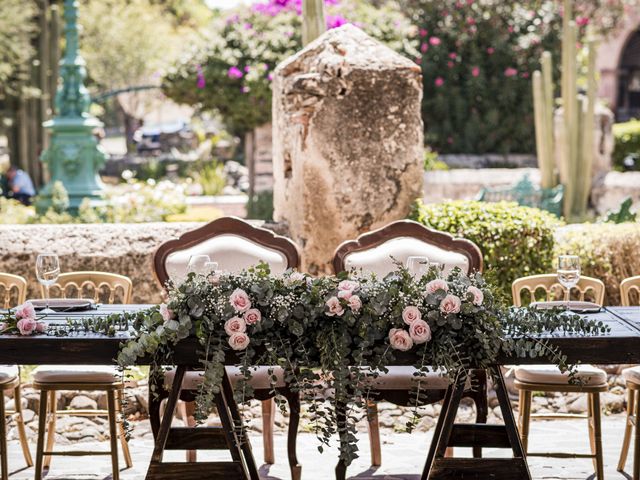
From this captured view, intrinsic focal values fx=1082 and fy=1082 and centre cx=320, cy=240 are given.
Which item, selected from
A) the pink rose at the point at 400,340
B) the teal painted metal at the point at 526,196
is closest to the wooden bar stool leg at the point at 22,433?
the pink rose at the point at 400,340

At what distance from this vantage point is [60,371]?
463 centimetres

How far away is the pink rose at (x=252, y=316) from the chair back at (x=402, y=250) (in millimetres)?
1645

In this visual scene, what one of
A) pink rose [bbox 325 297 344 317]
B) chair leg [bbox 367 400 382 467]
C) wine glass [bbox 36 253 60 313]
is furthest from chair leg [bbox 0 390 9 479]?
pink rose [bbox 325 297 344 317]

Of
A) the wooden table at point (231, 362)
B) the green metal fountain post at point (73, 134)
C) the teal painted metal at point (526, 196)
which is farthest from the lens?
the green metal fountain post at point (73, 134)

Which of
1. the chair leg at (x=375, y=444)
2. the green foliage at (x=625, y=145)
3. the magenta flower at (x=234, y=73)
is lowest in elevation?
the chair leg at (x=375, y=444)

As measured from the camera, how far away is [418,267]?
12.9ft

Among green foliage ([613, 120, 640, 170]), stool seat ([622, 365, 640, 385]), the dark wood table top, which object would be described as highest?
green foliage ([613, 120, 640, 170])

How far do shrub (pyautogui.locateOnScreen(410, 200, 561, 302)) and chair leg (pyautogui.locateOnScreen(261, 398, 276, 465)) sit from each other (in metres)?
2.14

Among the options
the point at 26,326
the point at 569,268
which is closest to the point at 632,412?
the point at 569,268

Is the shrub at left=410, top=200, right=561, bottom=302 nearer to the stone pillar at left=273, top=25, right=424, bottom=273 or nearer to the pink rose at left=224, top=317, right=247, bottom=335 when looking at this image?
the stone pillar at left=273, top=25, right=424, bottom=273

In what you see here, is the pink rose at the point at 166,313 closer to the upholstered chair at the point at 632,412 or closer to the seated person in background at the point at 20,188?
the upholstered chair at the point at 632,412

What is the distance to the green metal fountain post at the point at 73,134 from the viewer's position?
11422 millimetres

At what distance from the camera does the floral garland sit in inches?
140

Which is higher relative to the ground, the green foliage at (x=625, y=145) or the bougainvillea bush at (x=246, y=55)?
the bougainvillea bush at (x=246, y=55)
